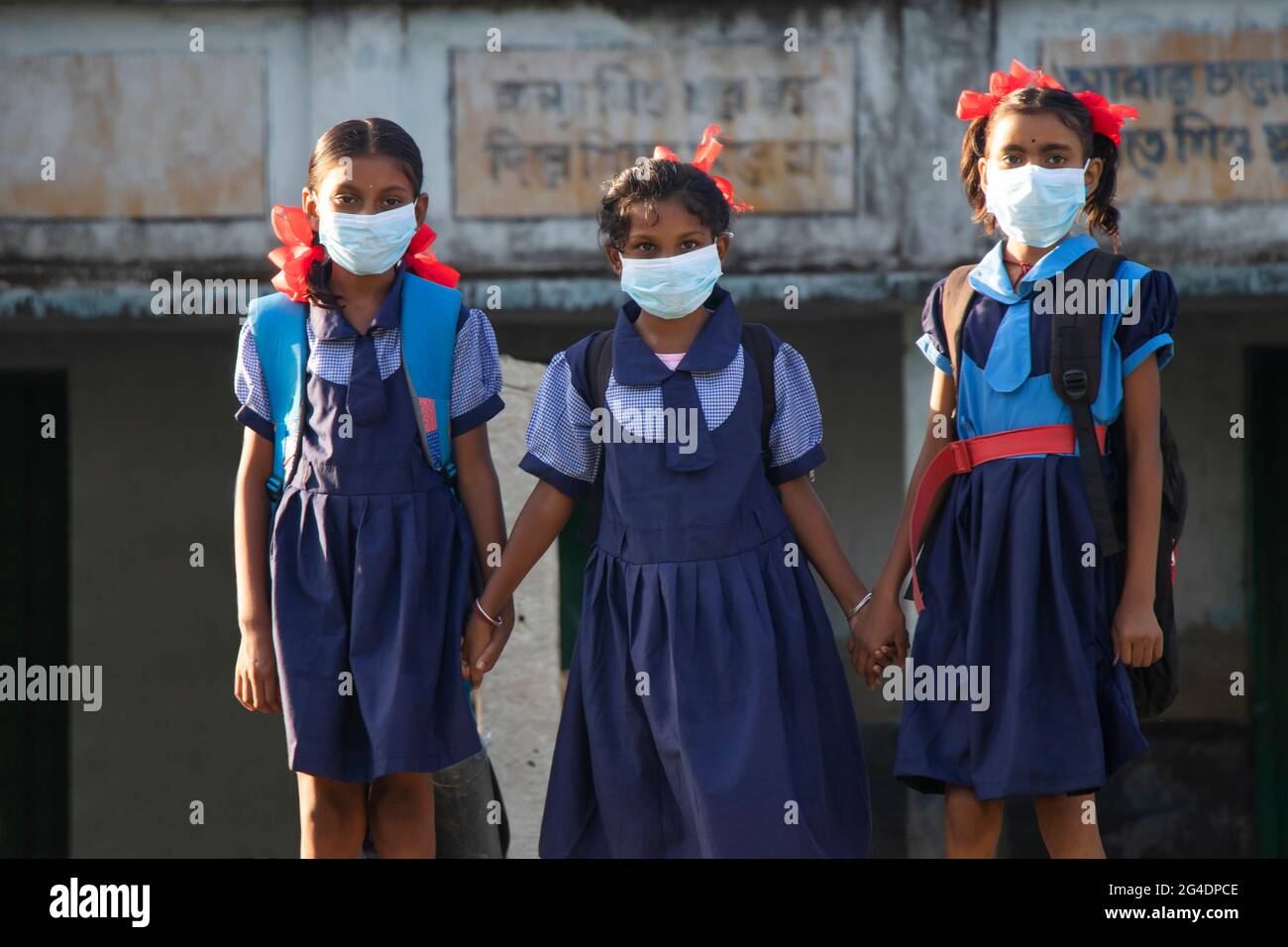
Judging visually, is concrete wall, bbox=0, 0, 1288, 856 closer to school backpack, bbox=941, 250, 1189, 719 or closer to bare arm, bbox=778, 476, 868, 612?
bare arm, bbox=778, 476, 868, 612

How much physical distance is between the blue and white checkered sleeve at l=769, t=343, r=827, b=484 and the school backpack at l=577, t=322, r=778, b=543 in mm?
14

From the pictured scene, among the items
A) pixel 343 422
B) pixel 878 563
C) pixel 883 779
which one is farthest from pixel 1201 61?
pixel 343 422

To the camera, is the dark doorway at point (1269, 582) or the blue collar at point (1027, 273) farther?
the dark doorway at point (1269, 582)

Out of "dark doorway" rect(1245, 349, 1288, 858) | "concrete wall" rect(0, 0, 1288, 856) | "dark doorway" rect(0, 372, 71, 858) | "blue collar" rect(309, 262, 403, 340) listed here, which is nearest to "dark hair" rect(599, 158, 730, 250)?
"blue collar" rect(309, 262, 403, 340)

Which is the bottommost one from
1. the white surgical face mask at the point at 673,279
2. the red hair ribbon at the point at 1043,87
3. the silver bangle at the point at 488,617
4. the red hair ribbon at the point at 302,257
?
the silver bangle at the point at 488,617

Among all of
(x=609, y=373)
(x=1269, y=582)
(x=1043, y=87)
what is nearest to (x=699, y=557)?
(x=609, y=373)

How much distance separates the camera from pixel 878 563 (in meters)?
8.79

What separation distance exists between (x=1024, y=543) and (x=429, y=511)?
4.28 ft

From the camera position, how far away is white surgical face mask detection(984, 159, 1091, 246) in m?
3.95

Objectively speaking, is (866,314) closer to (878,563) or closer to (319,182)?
(878,563)

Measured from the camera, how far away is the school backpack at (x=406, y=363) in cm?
406

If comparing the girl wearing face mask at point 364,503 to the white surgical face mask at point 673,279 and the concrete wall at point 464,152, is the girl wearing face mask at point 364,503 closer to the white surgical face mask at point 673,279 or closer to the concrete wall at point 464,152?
the white surgical face mask at point 673,279
